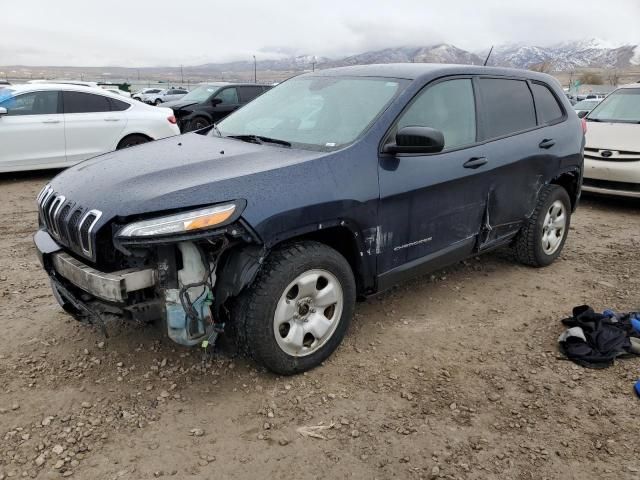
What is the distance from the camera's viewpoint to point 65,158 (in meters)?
8.41

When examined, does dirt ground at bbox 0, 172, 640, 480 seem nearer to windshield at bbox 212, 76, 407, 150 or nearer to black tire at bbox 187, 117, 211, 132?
windshield at bbox 212, 76, 407, 150

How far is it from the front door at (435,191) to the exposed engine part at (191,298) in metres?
1.10

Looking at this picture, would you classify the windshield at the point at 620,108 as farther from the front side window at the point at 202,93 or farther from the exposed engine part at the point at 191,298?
the front side window at the point at 202,93

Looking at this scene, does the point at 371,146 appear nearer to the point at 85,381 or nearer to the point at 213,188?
the point at 213,188

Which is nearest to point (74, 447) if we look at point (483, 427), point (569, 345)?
point (483, 427)

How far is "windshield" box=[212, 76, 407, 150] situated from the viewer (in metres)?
3.33

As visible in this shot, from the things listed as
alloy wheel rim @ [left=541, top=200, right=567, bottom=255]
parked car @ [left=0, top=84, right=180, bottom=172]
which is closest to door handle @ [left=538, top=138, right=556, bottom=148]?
alloy wheel rim @ [left=541, top=200, right=567, bottom=255]

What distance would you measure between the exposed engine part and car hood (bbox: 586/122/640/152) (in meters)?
6.53

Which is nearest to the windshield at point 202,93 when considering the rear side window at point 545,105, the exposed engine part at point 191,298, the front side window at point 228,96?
the front side window at point 228,96

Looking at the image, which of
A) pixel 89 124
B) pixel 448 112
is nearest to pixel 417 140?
pixel 448 112

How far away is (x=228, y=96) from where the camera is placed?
1298 centimetres

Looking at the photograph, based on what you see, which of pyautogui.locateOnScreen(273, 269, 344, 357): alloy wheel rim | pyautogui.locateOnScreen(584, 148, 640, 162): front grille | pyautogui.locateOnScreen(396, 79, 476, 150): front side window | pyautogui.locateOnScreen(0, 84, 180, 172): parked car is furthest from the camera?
pyautogui.locateOnScreen(0, 84, 180, 172): parked car

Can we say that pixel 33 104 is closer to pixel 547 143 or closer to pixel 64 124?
pixel 64 124

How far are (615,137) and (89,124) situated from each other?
7901 mm
